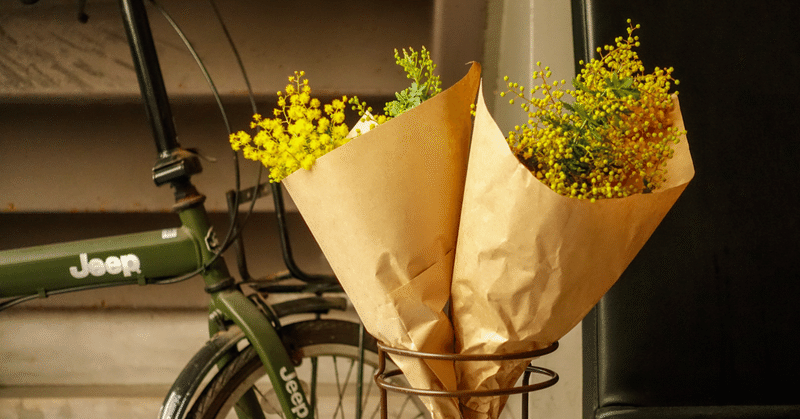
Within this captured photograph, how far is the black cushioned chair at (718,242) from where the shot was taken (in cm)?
67

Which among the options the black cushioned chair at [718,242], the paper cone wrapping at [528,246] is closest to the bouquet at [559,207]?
the paper cone wrapping at [528,246]

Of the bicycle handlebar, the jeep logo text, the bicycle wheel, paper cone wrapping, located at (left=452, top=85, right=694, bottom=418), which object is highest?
the bicycle handlebar

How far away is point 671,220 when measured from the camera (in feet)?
2.27

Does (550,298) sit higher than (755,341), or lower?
higher

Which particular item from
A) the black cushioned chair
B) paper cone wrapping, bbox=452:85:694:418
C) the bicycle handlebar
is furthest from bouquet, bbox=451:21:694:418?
the bicycle handlebar

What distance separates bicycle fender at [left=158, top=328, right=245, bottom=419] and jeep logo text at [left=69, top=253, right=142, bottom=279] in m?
0.20

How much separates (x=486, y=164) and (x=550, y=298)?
11 centimetres

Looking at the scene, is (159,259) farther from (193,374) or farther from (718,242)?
(718,242)

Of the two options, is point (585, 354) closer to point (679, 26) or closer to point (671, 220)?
point (671, 220)

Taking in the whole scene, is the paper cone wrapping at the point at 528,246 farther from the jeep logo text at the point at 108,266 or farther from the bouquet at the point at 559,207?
the jeep logo text at the point at 108,266

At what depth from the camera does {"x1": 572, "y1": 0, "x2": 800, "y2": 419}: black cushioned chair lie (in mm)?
665

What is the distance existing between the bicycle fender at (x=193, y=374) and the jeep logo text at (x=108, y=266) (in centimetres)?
20

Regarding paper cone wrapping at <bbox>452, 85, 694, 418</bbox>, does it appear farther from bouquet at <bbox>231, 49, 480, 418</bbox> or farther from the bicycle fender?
the bicycle fender

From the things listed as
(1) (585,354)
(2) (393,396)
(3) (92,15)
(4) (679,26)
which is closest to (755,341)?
(1) (585,354)
